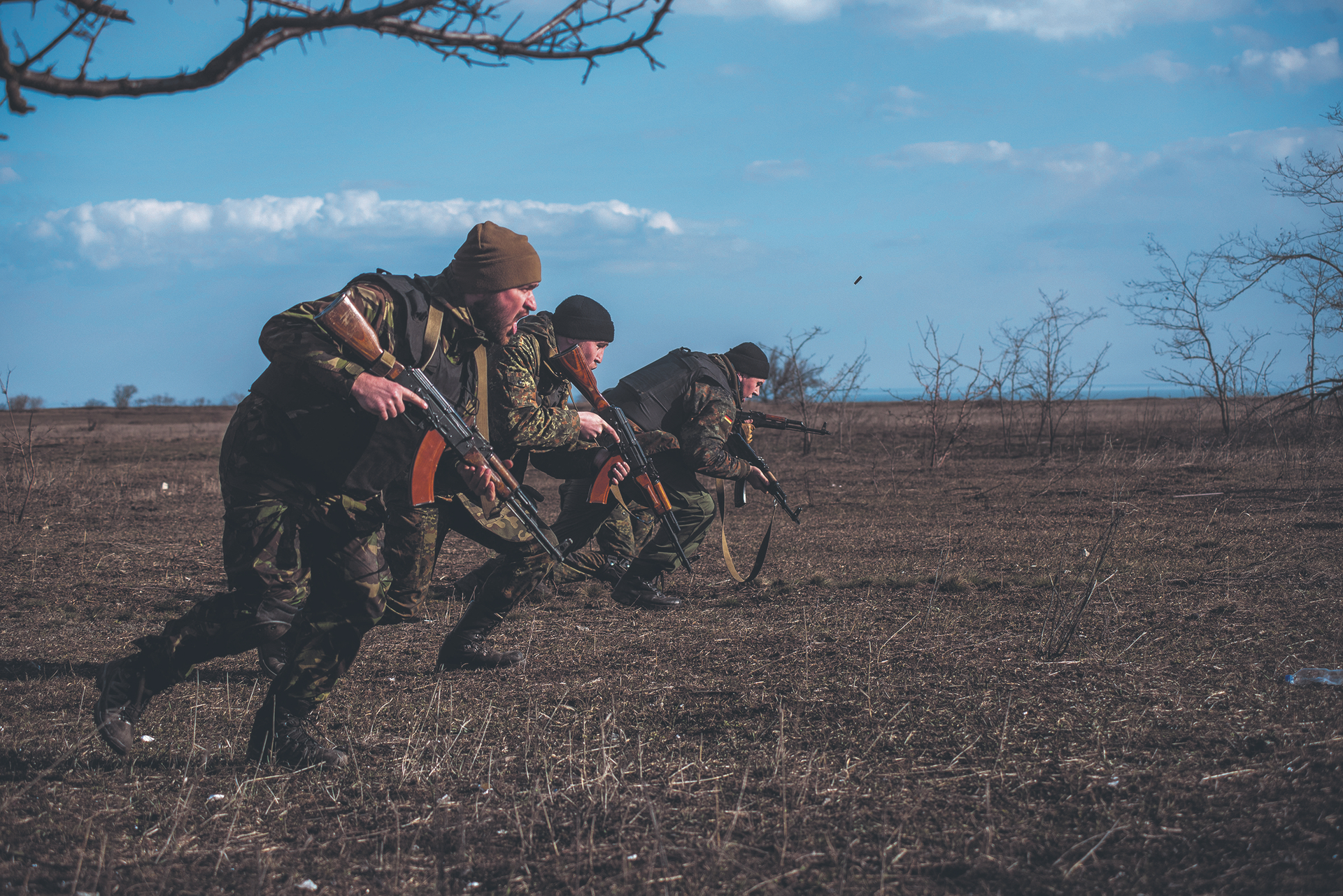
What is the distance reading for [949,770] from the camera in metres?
2.81

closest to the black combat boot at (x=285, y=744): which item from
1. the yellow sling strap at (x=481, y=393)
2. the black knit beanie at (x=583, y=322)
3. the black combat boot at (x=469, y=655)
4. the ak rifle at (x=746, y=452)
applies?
the black combat boot at (x=469, y=655)

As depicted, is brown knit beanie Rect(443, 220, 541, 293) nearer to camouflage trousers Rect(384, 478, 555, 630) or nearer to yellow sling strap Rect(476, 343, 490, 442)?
yellow sling strap Rect(476, 343, 490, 442)

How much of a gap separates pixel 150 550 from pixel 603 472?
518 cm

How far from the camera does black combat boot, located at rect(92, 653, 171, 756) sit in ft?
9.88

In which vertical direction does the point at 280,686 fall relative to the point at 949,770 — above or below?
above

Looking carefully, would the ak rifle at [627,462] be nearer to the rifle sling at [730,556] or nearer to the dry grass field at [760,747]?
the rifle sling at [730,556]

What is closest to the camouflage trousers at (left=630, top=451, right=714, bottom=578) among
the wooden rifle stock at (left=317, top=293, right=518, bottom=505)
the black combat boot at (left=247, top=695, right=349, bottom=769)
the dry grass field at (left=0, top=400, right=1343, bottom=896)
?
the dry grass field at (left=0, top=400, right=1343, bottom=896)

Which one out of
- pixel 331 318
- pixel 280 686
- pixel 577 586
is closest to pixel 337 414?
pixel 331 318

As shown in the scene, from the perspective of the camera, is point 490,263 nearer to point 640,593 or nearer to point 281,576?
point 281,576

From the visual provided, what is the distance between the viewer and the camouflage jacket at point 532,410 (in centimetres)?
405

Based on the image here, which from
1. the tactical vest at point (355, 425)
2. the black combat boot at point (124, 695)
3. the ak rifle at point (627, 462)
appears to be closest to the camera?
the black combat boot at point (124, 695)

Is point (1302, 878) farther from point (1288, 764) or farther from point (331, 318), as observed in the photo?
point (331, 318)

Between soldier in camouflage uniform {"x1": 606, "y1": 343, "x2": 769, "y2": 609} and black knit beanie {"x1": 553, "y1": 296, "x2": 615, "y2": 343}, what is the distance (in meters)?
0.93

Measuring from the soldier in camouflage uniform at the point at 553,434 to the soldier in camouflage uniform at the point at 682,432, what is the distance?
440 millimetres
